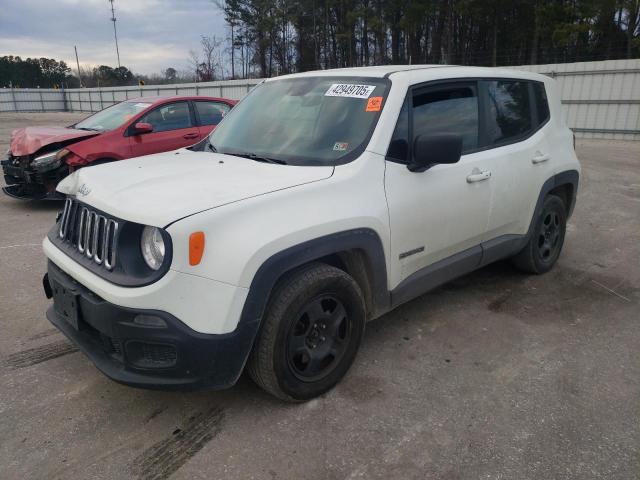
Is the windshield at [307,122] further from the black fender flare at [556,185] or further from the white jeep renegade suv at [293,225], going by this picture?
the black fender flare at [556,185]

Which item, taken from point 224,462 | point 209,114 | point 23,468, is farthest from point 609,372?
point 209,114

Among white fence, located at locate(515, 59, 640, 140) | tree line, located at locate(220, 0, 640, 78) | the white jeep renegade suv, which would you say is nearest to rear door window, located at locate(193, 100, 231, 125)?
the white jeep renegade suv

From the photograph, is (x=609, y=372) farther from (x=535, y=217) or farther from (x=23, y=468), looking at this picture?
(x=23, y=468)

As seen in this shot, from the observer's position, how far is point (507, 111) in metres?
4.15

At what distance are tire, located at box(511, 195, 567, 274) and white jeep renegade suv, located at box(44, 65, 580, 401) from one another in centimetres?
36

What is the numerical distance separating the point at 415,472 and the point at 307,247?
118 cm

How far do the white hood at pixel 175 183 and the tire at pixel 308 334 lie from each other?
52 cm

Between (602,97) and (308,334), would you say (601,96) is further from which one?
(308,334)

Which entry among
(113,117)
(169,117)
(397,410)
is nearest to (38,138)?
(113,117)

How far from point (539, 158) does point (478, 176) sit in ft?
3.27

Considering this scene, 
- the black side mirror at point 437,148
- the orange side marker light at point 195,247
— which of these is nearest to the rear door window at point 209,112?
the black side mirror at point 437,148

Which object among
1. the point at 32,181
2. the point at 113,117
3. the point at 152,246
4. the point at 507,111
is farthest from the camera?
the point at 113,117

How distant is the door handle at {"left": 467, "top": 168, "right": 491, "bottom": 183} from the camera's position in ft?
11.7

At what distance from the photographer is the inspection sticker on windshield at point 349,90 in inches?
129
